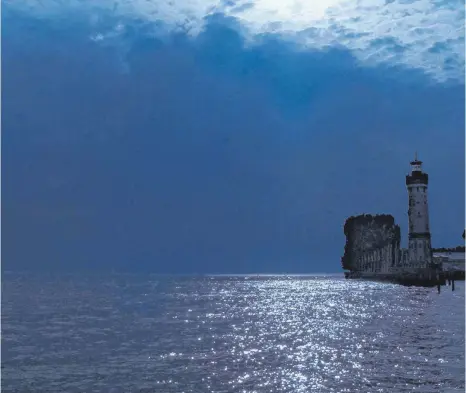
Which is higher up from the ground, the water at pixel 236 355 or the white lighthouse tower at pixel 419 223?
the white lighthouse tower at pixel 419 223

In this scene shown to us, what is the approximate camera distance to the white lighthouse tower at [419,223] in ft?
430

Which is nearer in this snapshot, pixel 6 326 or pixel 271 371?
pixel 271 371

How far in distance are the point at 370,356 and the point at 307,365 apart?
15.6 ft

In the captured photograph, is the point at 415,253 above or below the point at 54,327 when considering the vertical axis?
above

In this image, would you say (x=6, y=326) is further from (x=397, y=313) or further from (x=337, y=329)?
(x=397, y=313)

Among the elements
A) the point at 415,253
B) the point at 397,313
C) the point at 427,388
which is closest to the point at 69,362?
the point at 427,388

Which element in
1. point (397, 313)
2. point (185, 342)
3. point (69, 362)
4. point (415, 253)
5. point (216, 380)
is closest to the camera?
point (216, 380)

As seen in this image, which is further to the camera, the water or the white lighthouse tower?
the white lighthouse tower

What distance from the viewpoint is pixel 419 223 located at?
131 metres

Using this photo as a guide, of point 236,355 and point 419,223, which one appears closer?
point 236,355

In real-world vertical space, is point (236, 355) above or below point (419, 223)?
below

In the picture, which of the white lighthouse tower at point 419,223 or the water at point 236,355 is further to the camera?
the white lighthouse tower at point 419,223

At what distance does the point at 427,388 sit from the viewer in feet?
83.8

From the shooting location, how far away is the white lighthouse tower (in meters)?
131
